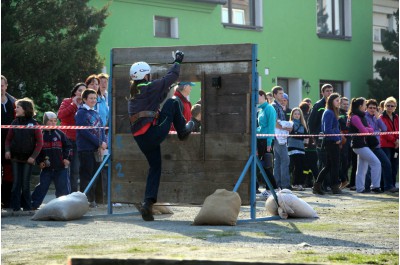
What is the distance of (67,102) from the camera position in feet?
60.1

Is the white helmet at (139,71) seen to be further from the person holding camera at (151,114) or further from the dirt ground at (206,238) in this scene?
the dirt ground at (206,238)

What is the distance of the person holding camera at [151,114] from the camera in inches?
558

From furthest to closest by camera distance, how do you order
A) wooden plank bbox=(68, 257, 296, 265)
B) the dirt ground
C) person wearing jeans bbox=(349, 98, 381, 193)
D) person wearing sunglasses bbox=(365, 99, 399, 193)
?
person wearing sunglasses bbox=(365, 99, 399, 193) < person wearing jeans bbox=(349, 98, 381, 193) < the dirt ground < wooden plank bbox=(68, 257, 296, 265)

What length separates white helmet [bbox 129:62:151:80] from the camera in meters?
14.3

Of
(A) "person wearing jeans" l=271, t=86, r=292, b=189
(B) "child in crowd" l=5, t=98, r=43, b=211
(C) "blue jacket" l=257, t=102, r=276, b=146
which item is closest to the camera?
(B) "child in crowd" l=5, t=98, r=43, b=211

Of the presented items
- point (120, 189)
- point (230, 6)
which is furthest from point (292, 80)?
point (120, 189)

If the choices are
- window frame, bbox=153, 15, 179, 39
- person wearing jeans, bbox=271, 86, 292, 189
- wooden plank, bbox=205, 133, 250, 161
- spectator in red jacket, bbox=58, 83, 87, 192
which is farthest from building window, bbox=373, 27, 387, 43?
wooden plank, bbox=205, 133, 250, 161

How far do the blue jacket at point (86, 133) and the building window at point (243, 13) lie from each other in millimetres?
20903

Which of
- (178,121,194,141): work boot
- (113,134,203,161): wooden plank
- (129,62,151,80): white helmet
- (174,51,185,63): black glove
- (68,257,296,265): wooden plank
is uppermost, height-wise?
(174,51,185,63): black glove

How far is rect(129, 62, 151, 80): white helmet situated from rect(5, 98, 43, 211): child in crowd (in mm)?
2390

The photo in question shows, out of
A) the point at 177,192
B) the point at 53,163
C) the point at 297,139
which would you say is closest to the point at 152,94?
the point at 177,192

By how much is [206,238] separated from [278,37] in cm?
2886

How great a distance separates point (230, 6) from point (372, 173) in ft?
58.4

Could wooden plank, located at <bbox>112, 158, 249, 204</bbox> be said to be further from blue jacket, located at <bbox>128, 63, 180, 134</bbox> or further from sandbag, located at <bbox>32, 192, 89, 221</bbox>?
blue jacket, located at <bbox>128, 63, 180, 134</bbox>
